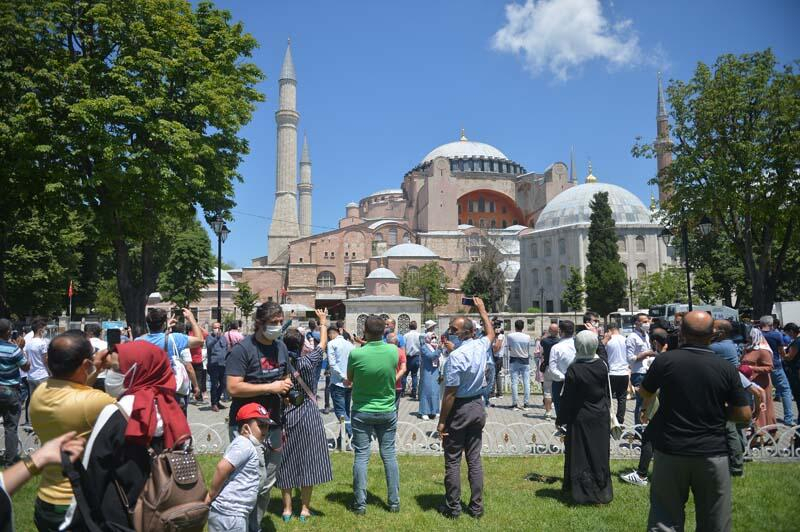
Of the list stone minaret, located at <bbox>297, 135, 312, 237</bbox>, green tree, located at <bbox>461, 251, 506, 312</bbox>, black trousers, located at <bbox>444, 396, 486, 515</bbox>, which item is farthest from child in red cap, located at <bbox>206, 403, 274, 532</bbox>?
stone minaret, located at <bbox>297, 135, 312, 237</bbox>

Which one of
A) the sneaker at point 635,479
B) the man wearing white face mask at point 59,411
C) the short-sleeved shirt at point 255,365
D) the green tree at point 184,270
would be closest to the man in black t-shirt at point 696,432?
the sneaker at point 635,479

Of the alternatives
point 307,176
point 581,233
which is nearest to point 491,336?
point 581,233

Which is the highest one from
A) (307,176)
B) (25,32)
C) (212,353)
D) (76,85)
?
(307,176)

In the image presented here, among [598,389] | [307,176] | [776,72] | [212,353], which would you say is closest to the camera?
[598,389]

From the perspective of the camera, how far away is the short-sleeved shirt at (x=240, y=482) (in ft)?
11.8

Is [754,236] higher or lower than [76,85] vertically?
lower

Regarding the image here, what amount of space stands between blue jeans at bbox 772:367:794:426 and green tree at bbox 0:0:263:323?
1399 centimetres

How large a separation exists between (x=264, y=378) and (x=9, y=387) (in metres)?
4.15

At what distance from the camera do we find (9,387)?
643cm

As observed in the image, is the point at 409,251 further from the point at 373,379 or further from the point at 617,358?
the point at 373,379

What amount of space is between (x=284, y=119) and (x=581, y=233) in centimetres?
3245

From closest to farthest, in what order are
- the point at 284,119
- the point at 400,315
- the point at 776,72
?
the point at 776,72 → the point at 400,315 → the point at 284,119

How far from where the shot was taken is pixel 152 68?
48.8 ft

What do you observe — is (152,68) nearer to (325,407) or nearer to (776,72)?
(325,407)
